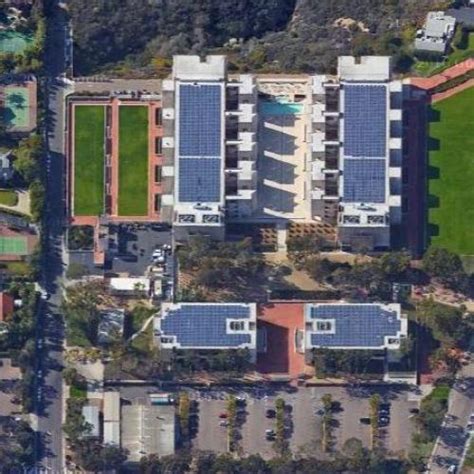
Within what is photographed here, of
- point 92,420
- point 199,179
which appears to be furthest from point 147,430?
point 199,179

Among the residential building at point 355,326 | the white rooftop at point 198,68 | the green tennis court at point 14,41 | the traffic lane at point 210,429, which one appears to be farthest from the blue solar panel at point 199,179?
the green tennis court at point 14,41

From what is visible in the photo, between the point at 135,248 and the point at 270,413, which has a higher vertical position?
the point at 135,248

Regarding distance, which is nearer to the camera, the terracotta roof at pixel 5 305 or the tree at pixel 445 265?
the tree at pixel 445 265

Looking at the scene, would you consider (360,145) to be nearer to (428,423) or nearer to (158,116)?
(158,116)

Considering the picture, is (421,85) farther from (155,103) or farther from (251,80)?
(155,103)

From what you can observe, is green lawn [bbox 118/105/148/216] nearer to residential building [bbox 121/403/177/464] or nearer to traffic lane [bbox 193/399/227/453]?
residential building [bbox 121/403/177/464]

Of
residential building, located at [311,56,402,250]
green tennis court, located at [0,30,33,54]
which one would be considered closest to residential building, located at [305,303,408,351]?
residential building, located at [311,56,402,250]

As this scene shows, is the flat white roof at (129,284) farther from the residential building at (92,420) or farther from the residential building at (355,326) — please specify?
the residential building at (355,326)
